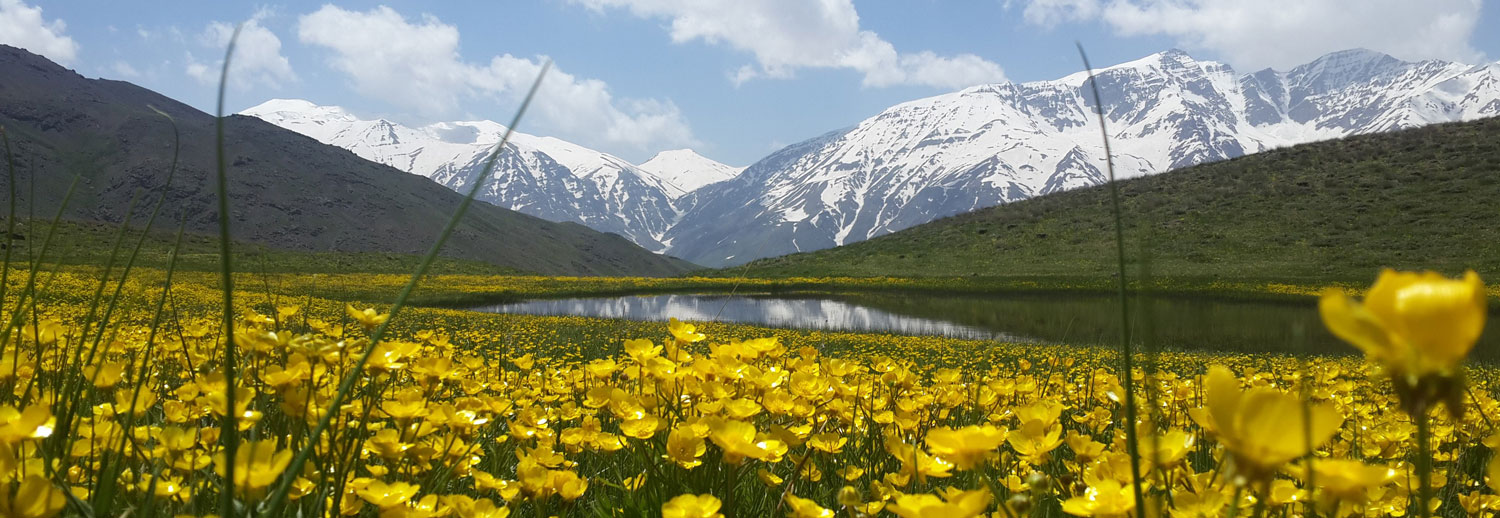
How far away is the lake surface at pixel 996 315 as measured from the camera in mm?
14180

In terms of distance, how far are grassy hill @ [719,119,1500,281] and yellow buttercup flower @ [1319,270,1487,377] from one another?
87.0 feet

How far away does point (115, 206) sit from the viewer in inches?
3900

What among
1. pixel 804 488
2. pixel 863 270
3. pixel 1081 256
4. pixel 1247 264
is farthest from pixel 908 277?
pixel 804 488

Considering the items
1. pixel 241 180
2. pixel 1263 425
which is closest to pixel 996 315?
pixel 1263 425

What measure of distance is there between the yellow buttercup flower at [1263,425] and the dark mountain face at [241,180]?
103360 mm

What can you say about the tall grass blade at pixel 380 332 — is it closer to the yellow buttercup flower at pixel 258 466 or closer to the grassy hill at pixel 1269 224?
the yellow buttercup flower at pixel 258 466

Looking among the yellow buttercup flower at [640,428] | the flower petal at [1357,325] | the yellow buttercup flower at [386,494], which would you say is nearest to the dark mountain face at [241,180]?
the yellow buttercup flower at [640,428]

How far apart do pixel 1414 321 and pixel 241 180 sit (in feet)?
429

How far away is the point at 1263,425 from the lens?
1.65ft

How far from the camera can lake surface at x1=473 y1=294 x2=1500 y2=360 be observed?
1418 cm

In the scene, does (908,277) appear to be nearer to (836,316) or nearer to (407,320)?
(836,316)

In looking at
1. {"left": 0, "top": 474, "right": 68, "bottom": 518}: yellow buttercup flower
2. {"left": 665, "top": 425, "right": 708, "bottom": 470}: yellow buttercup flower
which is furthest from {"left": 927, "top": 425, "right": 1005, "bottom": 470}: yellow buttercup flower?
{"left": 0, "top": 474, "right": 68, "bottom": 518}: yellow buttercup flower

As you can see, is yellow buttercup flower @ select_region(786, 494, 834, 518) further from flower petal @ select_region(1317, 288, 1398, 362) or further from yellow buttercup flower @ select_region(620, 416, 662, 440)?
flower petal @ select_region(1317, 288, 1398, 362)

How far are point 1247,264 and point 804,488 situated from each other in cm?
3562
